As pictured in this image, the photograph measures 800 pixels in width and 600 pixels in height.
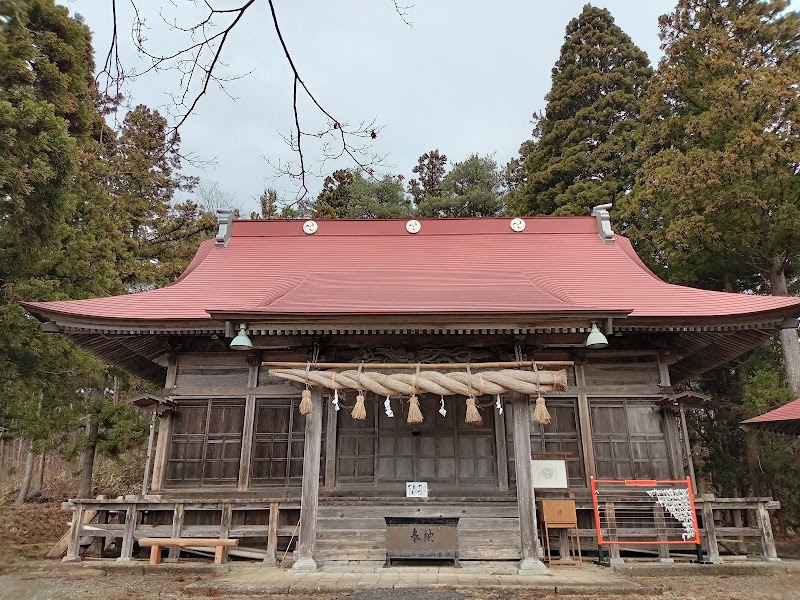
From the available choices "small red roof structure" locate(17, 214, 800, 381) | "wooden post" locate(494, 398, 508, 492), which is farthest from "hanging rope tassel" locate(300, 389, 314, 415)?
"wooden post" locate(494, 398, 508, 492)

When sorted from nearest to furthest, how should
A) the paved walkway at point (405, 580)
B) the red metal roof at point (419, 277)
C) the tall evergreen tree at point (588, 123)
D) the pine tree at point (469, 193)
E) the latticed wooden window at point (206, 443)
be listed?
the paved walkway at point (405, 580)
the red metal roof at point (419, 277)
the latticed wooden window at point (206, 443)
the tall evergreen tree at point (588, 123)
the pine tree at point (469, 193)

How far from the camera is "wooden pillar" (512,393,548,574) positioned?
280 inches

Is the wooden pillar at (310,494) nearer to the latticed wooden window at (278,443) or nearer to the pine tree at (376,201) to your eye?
the latticed wooden window at (278,443)

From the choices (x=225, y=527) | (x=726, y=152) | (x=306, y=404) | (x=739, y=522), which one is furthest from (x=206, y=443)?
(x=726, y=152)

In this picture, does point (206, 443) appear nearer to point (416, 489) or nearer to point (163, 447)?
point (163, 447)

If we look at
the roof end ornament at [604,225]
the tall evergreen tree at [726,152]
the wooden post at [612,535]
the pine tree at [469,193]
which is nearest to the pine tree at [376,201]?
the pine tree at [469,193]

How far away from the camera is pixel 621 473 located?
932 centimetres

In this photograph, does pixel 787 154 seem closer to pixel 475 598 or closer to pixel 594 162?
pixel 594 162

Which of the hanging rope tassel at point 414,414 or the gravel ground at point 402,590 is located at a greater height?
the hanging rope tassel at point 414,414

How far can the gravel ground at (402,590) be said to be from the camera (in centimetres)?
594

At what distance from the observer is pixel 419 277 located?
33.7ft

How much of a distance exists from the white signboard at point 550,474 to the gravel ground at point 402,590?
1.71 metres

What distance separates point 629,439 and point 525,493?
10.2 ft

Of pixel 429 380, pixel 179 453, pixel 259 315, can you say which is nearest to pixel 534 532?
pixel 429 380
